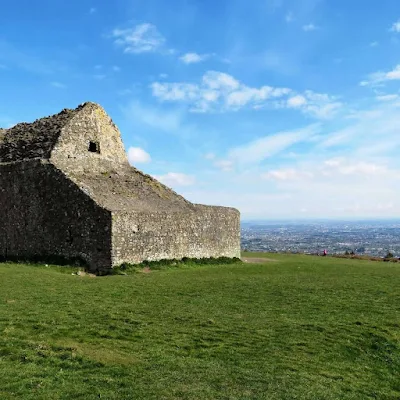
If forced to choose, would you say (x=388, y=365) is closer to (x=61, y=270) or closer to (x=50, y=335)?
(x=50, y=335)

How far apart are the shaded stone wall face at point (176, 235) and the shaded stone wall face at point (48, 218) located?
101 centimetres

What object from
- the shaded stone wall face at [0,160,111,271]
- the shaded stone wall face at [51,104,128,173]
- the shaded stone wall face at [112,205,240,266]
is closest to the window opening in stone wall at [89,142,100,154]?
the shaded stone wall face at [51,104,128,173]

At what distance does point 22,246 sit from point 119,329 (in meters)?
19.3

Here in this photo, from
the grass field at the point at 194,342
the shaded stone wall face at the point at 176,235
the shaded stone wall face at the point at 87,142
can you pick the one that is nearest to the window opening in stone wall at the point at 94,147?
the shaded stone wall face at the point at 87,142

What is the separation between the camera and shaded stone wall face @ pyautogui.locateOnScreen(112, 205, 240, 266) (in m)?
25.8

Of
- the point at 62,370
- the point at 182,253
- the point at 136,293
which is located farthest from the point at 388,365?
the point at 182,253

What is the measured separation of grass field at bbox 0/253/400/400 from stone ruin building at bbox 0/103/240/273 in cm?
723

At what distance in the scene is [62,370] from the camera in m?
9.09

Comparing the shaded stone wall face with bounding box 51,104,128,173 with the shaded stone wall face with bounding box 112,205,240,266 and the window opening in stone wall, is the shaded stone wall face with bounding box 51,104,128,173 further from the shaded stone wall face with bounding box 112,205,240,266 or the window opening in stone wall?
the shaded stone wall face with bounding box 112,205,240,266

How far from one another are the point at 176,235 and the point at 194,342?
745 inches

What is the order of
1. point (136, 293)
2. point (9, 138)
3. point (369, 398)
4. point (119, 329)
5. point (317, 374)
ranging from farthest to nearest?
point (9, 138), point (136, 293), point (119, 329), point (317, 374), point (369, 398)

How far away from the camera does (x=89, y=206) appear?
26062 millimetres

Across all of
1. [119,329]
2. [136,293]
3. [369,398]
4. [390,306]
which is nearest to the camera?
[369,398]

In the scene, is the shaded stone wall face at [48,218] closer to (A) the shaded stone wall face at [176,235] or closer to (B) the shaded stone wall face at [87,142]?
(A) the shaded stone wall face at [176,235]
